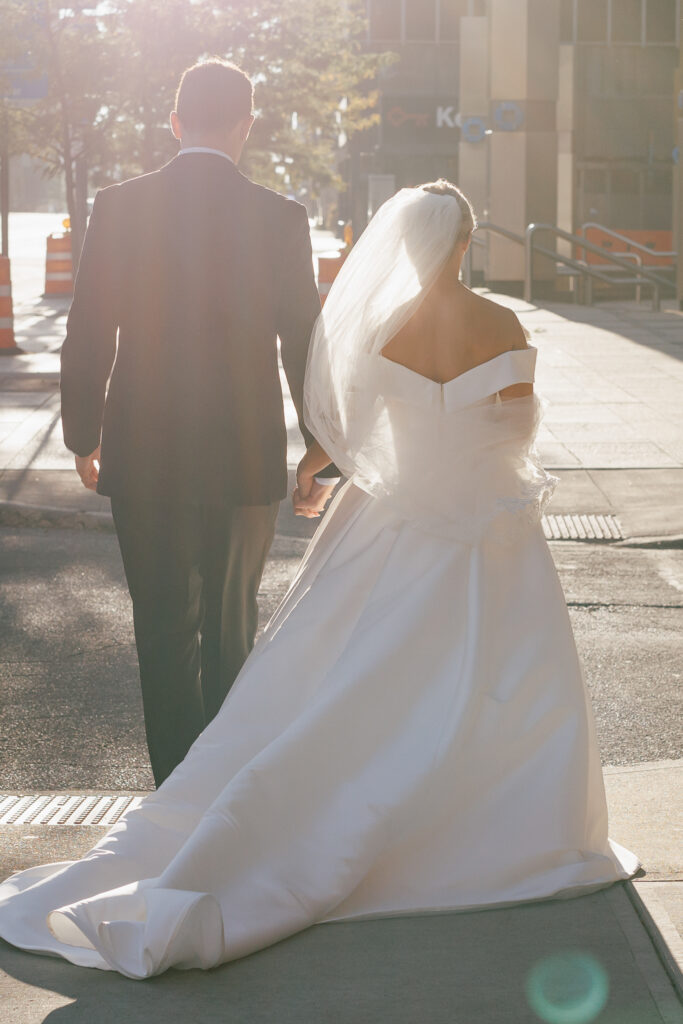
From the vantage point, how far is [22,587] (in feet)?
25.2

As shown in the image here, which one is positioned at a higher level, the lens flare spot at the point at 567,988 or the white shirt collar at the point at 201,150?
the white shirt collar at the point at 201,150

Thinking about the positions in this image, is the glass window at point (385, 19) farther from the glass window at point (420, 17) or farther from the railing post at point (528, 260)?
the railing post at point (528, 260)

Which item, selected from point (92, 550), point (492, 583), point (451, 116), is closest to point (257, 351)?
point (492, 583)

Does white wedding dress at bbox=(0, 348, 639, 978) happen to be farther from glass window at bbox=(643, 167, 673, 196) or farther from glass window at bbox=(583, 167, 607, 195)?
glass window at bbox=(643, 167, 673, 196)

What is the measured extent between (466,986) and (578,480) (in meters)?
7.41

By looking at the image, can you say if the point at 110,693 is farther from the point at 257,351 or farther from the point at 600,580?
the point at 600,580

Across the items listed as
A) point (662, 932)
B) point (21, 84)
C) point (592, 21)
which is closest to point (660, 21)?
point (592, 21)

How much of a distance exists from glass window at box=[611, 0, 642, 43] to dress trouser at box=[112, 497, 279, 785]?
37.7 m

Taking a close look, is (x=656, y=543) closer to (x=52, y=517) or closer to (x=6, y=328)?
(x=52, y=517)

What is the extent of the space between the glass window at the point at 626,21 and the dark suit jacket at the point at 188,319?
3750 cm

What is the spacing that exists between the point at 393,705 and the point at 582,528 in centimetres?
567

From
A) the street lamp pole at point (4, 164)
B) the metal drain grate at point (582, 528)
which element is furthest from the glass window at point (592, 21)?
the metal drain grate at point (582, 528)

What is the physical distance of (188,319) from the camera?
416 cm

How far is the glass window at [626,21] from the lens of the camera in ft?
128
